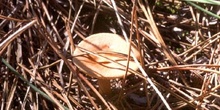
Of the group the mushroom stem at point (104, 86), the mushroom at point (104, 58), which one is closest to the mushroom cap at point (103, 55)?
the mushroom at point (104, 58)

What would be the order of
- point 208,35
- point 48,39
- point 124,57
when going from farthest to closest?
point 208,35
point 48,39
point 124,57

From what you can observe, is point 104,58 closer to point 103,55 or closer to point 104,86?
point 103,55

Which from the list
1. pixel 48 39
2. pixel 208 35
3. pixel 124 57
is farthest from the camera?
pixel 208 35

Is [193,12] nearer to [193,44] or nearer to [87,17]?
[193,44]

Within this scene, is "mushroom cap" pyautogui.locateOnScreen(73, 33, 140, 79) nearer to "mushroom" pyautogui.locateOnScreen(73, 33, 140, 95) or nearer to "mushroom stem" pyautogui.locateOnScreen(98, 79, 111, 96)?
"mushroom" pyautogui.locateOnScreen(73, 33, 140, 95)

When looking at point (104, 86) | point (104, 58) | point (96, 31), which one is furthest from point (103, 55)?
point (96, 31)

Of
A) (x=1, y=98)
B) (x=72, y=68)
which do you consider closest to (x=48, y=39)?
(x=72, y=68)

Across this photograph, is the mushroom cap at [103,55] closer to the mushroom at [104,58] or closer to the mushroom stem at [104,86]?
the mushroom at [104,58]

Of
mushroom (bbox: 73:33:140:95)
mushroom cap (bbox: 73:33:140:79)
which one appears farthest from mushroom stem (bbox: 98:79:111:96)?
mushroom cap (bbox: 73:33:140:79)
